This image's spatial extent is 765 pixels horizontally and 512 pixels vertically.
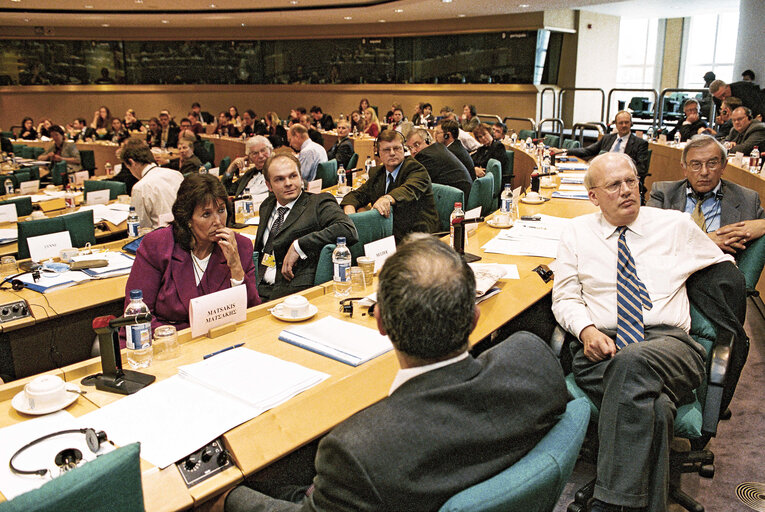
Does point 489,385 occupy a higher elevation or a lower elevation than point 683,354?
higher

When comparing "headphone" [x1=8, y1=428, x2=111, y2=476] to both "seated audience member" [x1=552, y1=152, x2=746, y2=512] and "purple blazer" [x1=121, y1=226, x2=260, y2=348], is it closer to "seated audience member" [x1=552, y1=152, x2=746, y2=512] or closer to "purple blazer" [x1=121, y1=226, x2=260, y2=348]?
"purple blazer" [x1=121, y1=226, x2=260, y2=348]

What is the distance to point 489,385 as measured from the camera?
3.91 feet

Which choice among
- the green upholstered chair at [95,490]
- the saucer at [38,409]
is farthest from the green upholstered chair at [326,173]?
the green upholstered chair at [95,490]

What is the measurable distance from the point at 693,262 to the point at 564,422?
5.06ft

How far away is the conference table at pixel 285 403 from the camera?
4.70ft

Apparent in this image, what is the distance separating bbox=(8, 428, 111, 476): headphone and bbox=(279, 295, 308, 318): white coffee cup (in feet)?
3.17

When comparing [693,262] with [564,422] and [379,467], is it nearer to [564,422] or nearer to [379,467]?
[564,422]

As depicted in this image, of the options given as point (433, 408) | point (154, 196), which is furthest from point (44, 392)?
point (154, 196)

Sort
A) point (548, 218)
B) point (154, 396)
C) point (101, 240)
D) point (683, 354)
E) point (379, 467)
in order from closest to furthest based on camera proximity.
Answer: point (379, 467) → point (154, 396) → point (683, 354) → point (548, 218) → point (101, 240)

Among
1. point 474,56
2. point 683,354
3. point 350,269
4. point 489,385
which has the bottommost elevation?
point 683,354

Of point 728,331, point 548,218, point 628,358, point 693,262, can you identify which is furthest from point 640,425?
point 548,218

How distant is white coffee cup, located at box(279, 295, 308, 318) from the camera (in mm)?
2430

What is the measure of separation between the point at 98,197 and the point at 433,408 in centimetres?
519

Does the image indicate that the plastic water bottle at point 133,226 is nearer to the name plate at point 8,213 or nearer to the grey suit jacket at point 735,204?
the name plate at point 8,213
